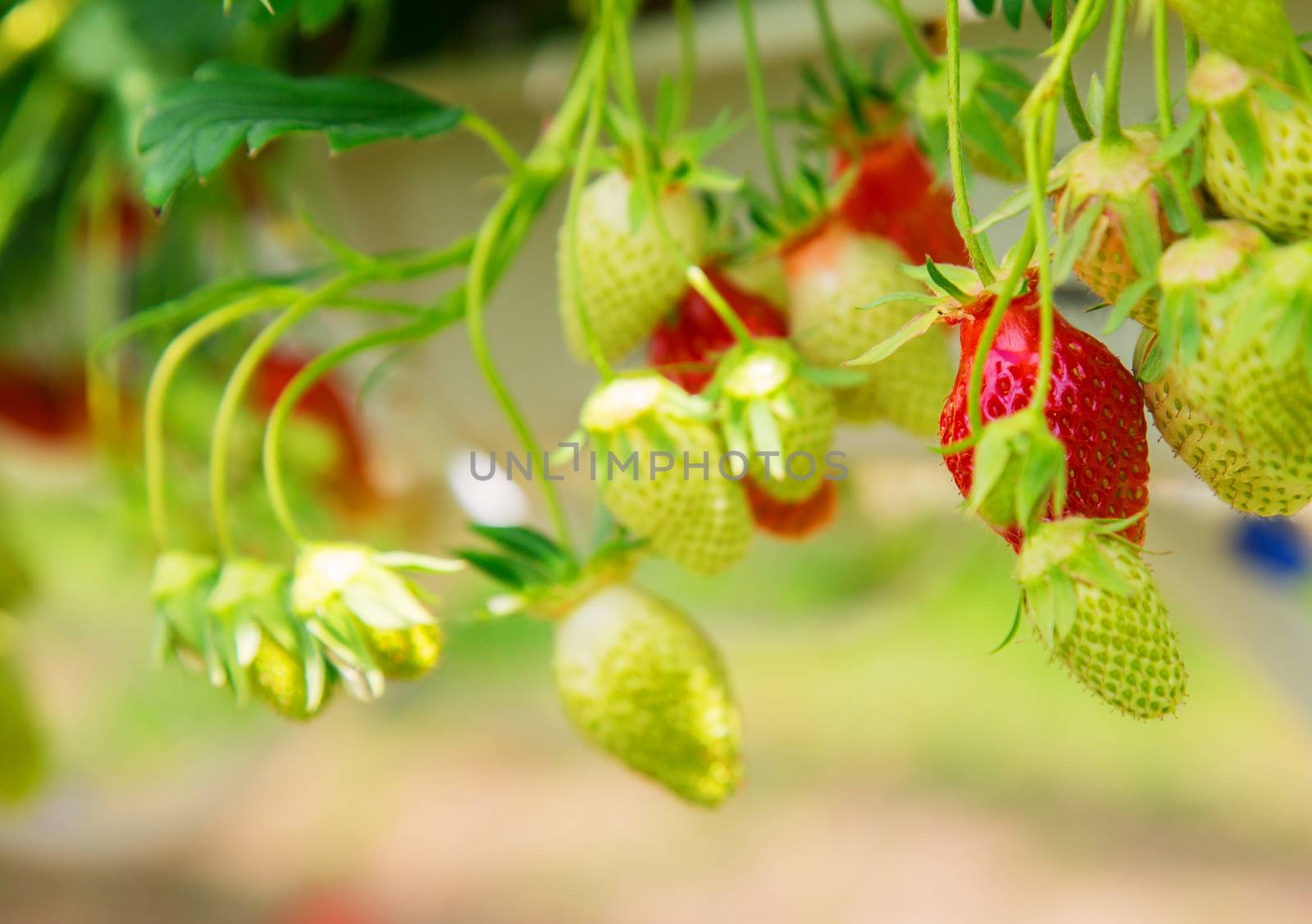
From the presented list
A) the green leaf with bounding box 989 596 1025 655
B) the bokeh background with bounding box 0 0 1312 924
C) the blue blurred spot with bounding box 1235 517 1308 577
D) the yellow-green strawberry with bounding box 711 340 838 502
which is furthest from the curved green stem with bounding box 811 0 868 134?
the blue blurred spot with bounding box 1235 517 1308 577

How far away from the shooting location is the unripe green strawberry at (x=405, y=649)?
36cm

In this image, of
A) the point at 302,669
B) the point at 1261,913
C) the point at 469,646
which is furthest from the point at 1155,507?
the point at 469,646

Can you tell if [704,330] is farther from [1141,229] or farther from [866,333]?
[1141,229]

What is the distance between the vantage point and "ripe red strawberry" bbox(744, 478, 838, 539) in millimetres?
397

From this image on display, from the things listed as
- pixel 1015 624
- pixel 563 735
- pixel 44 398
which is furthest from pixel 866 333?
pixel 563 735

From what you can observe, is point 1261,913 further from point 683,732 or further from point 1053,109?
point 1053,109

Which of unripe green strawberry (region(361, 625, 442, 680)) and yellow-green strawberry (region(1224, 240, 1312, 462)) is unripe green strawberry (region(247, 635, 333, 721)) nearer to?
unripe green strawberry (region(361, 625, 442, 680))

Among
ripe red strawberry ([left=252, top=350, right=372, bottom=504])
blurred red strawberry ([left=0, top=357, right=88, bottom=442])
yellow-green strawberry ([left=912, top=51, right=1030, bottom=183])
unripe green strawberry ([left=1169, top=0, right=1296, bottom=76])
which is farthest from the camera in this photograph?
blurred red strawberry ([left=0, top=357, right=88, bottom=442])

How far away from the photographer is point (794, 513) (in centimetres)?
40

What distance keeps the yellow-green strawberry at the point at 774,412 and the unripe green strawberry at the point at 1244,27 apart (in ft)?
0.47

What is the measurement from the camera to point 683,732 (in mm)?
391

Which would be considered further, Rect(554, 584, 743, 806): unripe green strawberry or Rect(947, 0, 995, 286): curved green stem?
Rect(554, 584, 743, 806): unripe green strawberry

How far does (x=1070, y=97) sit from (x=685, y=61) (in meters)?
0.22

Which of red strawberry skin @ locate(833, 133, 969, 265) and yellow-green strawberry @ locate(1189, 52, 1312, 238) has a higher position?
yellow-green strawberry @ locate(1189, 52, 1312, 238)
